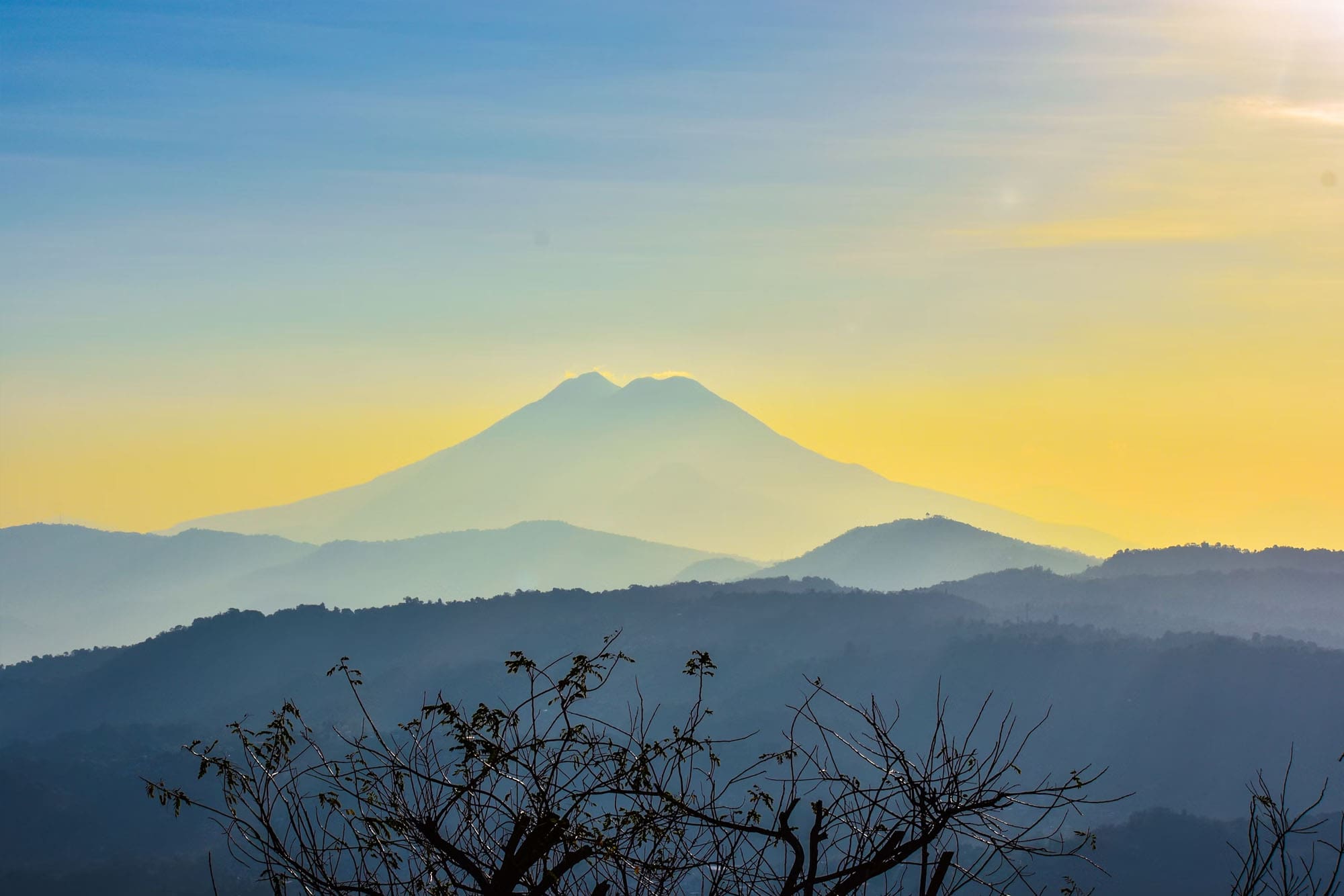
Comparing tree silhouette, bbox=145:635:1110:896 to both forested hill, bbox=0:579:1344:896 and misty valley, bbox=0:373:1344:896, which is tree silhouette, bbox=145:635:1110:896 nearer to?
misty valley, bbox=0:373:1344:896

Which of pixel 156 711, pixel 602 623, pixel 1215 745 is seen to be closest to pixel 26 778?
pixel 156 711

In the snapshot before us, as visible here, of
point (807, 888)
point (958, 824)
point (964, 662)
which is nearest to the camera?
point (807, 888)

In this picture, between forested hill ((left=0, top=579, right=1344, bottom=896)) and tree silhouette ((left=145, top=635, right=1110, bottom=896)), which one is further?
forested hill ((left=0, top=579, right=1344, bottom=896))

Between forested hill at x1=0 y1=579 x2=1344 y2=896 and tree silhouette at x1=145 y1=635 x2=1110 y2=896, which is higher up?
tree silhouette at x1=145 y1=635 x2=1110 y2=896

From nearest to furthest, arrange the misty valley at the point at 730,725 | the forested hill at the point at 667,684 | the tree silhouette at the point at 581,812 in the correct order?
the tree silhouette at the point at 581,812 < the misty valley at the point at 730,725 < the forested hill at the point at 667,684

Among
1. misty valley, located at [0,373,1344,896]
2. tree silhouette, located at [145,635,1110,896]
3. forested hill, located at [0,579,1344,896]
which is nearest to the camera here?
tree silhouette, located at [145,635,1110,896]

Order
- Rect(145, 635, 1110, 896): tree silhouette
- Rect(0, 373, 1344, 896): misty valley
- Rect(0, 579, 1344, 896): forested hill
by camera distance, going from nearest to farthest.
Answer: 1. Rect(145, 635, 1110, 896): tree silhouette
2. Rect(0, 373, 1344, 896): misty valley
3. Rect(0, 579, 1344, 896): forested hill

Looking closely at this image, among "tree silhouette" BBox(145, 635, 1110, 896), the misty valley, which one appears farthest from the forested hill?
"tree silhouette" BBox(145, 635, 1110, 896)

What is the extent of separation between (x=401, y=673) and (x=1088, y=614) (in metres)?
101

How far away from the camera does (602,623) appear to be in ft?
536

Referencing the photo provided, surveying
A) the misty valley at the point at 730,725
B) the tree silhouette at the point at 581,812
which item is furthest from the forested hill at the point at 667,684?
the tree silhouette at the point at 581,812

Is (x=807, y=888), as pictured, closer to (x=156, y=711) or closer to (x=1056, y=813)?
(x=1056, y=813)

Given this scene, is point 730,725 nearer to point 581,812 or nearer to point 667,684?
point 667,684

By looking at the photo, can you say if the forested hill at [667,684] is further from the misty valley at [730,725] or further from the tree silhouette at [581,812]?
the tree silhouette at [581,812]
